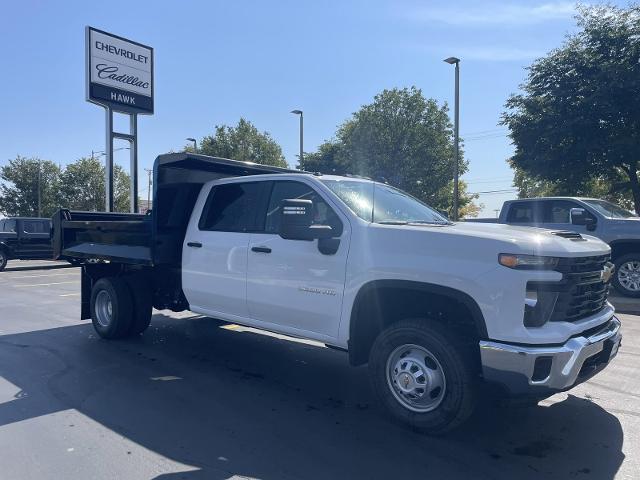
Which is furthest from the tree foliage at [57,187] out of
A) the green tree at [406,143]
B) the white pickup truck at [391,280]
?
the white pickup truck at [391,280]

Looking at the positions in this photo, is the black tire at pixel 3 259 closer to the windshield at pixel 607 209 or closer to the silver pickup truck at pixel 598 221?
the silver pickup truck at pixel 598 221

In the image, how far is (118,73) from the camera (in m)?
17.2

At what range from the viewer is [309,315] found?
15.6 feet

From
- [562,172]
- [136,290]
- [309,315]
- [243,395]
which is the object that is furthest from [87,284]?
[562,172]

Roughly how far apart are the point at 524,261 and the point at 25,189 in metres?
51.7

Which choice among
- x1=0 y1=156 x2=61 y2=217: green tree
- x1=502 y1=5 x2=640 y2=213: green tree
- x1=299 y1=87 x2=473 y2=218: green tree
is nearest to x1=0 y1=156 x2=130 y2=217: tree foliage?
x1=0 y1=156 x2=61 y2=217: green tree

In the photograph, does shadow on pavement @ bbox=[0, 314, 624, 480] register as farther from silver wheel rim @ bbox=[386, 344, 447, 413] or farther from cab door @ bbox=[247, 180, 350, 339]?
cab door @ bbox=[247, 180, 350, 339]

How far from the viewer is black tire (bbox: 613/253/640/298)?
9.88m

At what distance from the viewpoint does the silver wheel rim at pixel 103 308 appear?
7.09 m

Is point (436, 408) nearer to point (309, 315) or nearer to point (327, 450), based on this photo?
point (327, 450)

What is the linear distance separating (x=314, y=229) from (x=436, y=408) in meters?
1.68

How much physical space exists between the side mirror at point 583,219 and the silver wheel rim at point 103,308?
7773 mm

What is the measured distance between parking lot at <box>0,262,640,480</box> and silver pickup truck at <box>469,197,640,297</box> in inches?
151

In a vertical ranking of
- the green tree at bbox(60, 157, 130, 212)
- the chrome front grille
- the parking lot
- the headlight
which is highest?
the green tree at bbox(60, 157, 130, 212)
